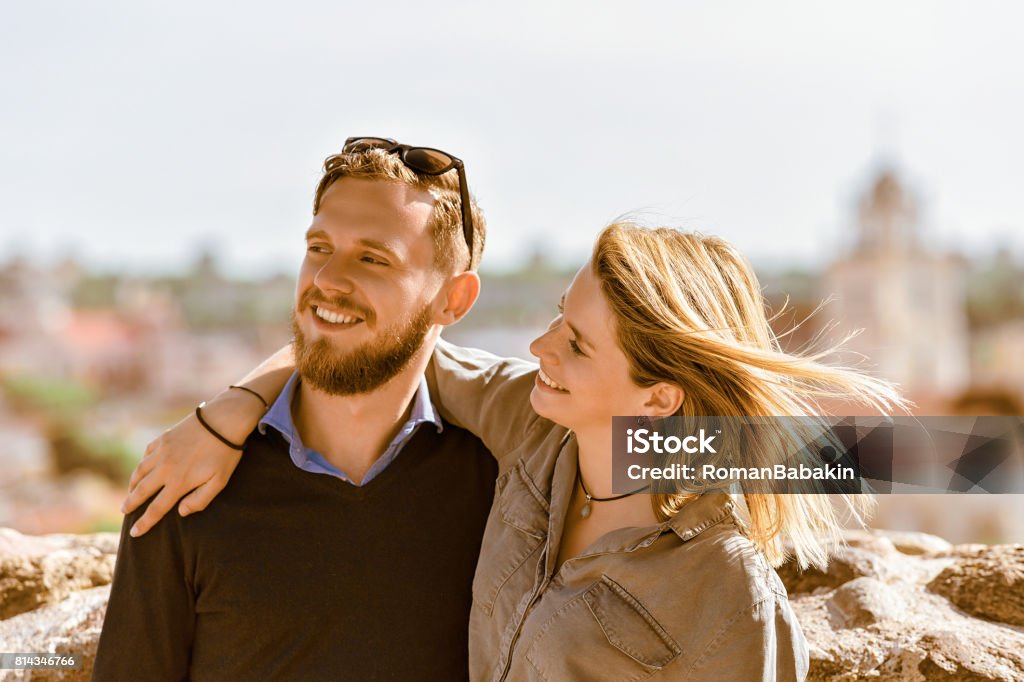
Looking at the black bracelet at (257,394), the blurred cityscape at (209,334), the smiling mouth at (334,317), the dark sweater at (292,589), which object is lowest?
the blurred cityscape at (209,334)

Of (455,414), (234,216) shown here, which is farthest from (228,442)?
(234,216)

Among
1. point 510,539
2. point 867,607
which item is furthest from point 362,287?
point 867,607

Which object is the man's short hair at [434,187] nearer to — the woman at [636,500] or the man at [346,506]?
the man at [346,506]

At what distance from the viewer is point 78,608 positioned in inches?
78.0

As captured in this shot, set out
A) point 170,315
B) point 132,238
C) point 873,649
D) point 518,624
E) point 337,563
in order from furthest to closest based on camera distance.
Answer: point 132,238 < point 170,315 < point 873,649 < point 337,563 < point 518,624

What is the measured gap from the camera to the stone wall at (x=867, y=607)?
1728 mm

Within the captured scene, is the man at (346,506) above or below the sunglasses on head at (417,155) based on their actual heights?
below

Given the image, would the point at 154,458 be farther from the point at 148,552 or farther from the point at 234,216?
the point at 234,216

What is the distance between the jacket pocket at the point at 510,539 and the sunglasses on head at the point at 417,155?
1.86ft

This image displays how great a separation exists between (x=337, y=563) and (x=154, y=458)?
34 cm

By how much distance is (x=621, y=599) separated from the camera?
4.75ft

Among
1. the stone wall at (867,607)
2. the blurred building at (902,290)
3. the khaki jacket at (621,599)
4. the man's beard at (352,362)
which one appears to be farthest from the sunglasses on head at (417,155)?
the blurred building at (902,290)

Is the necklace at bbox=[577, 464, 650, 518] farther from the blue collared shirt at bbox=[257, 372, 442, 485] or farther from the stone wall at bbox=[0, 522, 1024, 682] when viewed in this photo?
the stone wall at bbox=[0, 522, 1024, 682]

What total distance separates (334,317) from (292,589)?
0.44m
